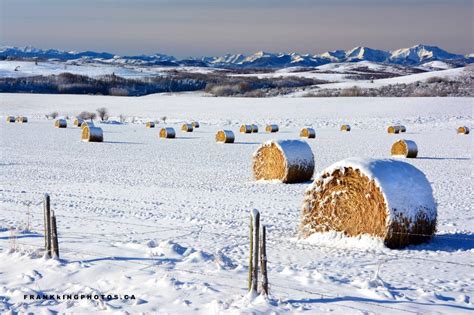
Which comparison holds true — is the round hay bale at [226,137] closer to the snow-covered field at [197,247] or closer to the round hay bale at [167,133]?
the round hay bale at [167,133]

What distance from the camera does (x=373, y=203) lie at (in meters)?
10.3

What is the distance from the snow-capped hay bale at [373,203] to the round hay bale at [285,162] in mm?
8331

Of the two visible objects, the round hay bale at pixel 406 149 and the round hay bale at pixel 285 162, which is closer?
the round hay bale at pixel 285 162

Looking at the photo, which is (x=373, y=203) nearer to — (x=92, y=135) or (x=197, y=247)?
(x=197, y=247)

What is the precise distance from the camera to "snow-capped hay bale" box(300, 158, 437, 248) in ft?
33.2

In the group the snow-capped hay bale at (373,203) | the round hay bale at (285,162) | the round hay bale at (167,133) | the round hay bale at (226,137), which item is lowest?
the round hay bale at (167,133)

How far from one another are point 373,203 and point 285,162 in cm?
923

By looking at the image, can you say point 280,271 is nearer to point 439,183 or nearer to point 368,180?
point 368,180

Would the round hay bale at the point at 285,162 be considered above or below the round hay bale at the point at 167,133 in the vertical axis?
above

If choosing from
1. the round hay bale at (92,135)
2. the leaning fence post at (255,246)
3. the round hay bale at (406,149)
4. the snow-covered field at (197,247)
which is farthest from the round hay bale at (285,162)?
the round hay bale at (92,135)

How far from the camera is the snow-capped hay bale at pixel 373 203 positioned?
10117mm

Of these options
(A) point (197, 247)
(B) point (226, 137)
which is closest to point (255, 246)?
(A) point (197, 247)

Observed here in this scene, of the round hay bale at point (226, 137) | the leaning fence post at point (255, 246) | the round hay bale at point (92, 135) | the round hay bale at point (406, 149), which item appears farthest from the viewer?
the round hay bale at point (92, 135)

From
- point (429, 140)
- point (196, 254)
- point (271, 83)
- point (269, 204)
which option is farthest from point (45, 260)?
point (271, 83)
